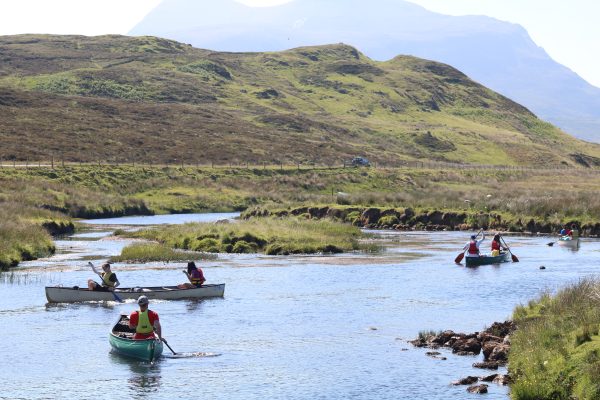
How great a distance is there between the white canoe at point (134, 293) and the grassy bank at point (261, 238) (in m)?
19.7

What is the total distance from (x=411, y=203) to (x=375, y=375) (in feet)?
218

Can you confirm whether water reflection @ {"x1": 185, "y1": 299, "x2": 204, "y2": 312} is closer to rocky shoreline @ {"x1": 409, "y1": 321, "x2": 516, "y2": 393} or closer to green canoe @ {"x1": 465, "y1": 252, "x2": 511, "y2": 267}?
rocky shoreline @ {"x1": 409, "y1": 321, "x2": 516, "y2": 393}

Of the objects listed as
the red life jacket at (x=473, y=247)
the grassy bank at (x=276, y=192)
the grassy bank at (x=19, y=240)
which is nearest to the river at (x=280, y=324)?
the grassy bank at (x=19, y=240)

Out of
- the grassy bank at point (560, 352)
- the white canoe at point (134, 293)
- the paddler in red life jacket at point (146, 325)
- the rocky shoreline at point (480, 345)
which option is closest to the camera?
the grassy bank at point (560, 352)

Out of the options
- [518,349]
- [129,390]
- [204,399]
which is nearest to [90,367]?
[129,390]

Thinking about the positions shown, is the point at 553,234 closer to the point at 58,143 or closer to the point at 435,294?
the point at 435,294

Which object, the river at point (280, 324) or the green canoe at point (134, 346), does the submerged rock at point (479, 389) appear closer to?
the river at point (280, 324)

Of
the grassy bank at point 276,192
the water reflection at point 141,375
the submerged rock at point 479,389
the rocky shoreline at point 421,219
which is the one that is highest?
the grassy bank at point 276,192

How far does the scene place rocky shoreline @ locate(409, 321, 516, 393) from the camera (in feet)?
94.3

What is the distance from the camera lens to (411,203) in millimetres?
96500

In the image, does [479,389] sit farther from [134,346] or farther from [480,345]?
[134,346]

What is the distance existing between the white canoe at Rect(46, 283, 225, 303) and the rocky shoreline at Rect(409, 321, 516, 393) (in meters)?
13.2

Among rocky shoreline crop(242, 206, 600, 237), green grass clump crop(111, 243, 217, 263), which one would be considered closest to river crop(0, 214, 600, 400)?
green grass clump crop(111, 243, 217, 263)

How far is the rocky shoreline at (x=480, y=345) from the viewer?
2873 cm
